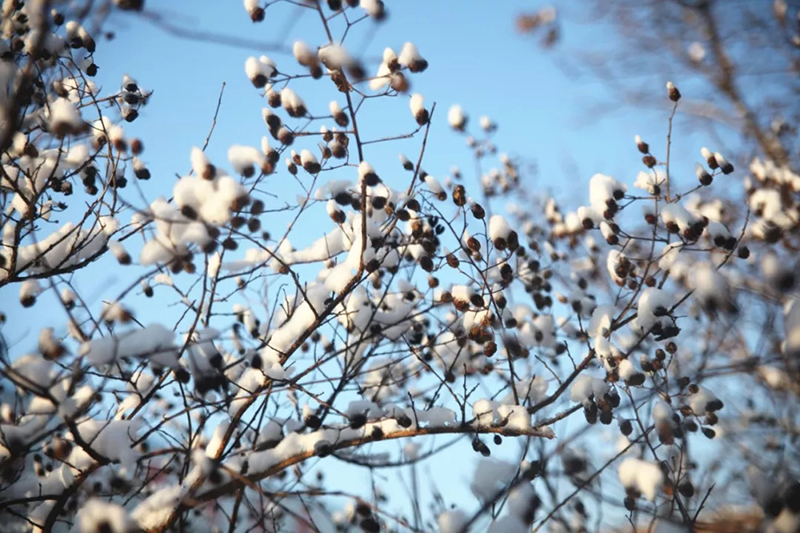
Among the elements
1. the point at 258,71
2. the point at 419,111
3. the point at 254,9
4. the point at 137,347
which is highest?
the point at 254,9

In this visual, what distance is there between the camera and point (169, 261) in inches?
77.8

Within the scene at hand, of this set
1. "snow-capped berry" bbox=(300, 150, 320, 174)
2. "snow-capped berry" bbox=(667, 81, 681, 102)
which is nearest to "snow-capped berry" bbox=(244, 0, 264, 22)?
"snow-capped berry" bbox=(300, 150, 320, 174)

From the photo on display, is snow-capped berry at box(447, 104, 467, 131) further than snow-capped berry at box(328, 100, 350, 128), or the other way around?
snow-capped berry at box(447, 104, 467, 131)

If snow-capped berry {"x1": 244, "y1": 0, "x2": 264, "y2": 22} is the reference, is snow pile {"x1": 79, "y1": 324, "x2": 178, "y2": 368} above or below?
below

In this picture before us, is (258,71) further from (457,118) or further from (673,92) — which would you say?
(673,92)

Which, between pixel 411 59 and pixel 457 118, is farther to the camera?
pixel 457 118

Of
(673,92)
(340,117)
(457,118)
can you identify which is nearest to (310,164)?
(340,117)

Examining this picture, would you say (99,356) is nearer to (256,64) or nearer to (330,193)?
(330,193)

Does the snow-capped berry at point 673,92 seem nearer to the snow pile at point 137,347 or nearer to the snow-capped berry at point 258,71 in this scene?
the snow-capped berry at point 258,71

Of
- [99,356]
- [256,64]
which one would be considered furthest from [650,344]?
[99,356]

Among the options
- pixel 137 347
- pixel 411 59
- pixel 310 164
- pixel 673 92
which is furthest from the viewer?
pixel 673 92

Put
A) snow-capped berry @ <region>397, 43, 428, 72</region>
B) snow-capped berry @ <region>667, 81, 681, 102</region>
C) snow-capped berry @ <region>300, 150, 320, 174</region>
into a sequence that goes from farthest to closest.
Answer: snow-capped berry @ <region>667, 81, 681, 102</region> → snow-capped berry @ <region>300, 150, 320, 174</region> → snow-capped berry @ <region>397, 43, 428, 72</region>

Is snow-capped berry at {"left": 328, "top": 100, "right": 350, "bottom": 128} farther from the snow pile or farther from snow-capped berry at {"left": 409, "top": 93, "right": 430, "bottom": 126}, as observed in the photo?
the snow pile

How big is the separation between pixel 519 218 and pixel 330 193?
480cm
